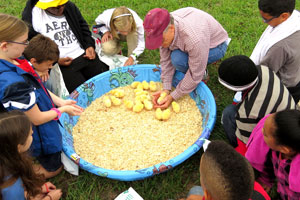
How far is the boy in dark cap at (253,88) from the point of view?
5.58 ft

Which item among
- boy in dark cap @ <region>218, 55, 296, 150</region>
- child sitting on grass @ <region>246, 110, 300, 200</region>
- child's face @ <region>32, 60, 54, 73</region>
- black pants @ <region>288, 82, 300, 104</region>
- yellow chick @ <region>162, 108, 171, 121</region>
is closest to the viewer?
child sitting on grass @ <region>246, 110, 300, 200</region>

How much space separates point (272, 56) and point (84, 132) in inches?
78.7

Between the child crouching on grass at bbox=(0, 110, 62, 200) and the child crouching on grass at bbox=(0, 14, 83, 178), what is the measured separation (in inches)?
8.5

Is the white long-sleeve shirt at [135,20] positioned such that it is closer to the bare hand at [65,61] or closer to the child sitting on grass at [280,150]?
the bare hand at [65,61]

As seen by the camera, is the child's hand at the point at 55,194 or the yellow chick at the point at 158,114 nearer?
the child's hand at the point at 55,194

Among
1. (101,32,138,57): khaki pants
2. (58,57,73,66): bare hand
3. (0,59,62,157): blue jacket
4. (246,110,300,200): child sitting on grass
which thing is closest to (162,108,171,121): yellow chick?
(246,110,300,200): child sitting on grass

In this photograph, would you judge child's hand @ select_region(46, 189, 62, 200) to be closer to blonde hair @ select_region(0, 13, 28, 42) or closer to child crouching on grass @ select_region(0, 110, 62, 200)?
child crouching on grass @ select_region(0, 110, 62, 200)

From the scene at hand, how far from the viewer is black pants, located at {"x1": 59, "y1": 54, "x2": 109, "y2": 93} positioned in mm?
2978

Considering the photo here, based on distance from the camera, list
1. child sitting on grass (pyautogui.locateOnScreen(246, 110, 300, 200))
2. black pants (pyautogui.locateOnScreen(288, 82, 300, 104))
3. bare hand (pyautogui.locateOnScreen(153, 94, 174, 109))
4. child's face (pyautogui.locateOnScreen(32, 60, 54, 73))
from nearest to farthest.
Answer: child sitting on grass (pyautogui.locateOnScreen(246, 110, 300, 200)) → child's face (pyautogui.locateOnScreen(32, 60, 54, 73)) → black pants (pyautogui.locateOnScreen(288, 82, 300, 104)) → bare hand (pyautogui.locateOnScreen(153, 94, 174, 109))

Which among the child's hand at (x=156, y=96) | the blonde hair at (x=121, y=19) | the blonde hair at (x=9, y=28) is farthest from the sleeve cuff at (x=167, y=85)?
the blonde hair at (x=9, y=28)

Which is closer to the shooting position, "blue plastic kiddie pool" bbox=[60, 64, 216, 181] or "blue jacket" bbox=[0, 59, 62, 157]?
"blue jacket" bbox=[0, 59, 62, 157]

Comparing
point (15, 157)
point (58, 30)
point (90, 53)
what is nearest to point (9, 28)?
point (15, 157)

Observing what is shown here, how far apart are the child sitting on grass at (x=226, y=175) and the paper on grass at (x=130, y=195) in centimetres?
96

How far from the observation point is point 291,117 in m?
1.31
